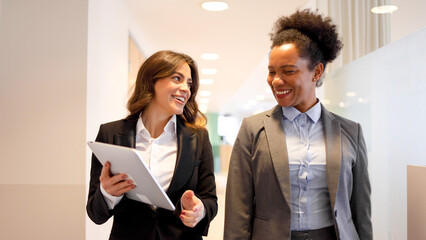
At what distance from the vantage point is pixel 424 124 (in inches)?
58.9

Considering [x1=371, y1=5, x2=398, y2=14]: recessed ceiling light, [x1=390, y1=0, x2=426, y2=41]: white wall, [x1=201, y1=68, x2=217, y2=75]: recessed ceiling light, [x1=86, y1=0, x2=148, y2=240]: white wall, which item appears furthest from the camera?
[x1=201, y1=68, x2=217, y2=75]: recessed ceiling light

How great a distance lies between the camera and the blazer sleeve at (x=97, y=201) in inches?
58.2

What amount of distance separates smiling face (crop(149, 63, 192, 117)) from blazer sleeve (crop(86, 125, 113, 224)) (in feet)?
0.90

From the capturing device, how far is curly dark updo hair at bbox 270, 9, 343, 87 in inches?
59.4

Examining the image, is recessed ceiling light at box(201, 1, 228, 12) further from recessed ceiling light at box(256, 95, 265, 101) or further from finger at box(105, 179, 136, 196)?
recessed ceiling light at box(256, 95, 265, 101)

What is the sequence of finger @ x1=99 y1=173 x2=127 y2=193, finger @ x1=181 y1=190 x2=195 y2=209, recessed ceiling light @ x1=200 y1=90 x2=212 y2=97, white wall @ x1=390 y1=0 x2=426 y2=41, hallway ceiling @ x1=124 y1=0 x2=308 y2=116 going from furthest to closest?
recessed ceiling light @ x1=200 y1=90 x2=212 y2=97, hallway ceiling @ x1=124 y1=0 x2=308 y2=116, white wall @ x1=390 y1=0 x2=426 y2=41, finger @ x1=181 y1=190 x2=195 y2=209, finger @ x1=99 y1=173 x2=127 y2=193

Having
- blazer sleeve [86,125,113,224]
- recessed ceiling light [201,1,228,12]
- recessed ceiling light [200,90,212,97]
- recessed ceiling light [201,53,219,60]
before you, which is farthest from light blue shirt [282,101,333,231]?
recessed ceiling light [200,90,212,97]

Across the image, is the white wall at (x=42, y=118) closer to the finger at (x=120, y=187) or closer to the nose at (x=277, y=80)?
the finger at (x=120, y=187)

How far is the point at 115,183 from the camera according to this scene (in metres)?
1.39

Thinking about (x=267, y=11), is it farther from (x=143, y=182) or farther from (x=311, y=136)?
(x=143, y=182)

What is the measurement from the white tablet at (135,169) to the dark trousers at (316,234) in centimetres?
48

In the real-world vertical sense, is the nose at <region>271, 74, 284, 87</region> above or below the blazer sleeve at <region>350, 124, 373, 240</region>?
above

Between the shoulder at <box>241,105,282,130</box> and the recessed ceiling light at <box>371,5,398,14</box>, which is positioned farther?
the recessed ceiling light at <box>371,5,398,14</box>

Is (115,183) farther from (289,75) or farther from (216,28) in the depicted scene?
A: (216,28)
